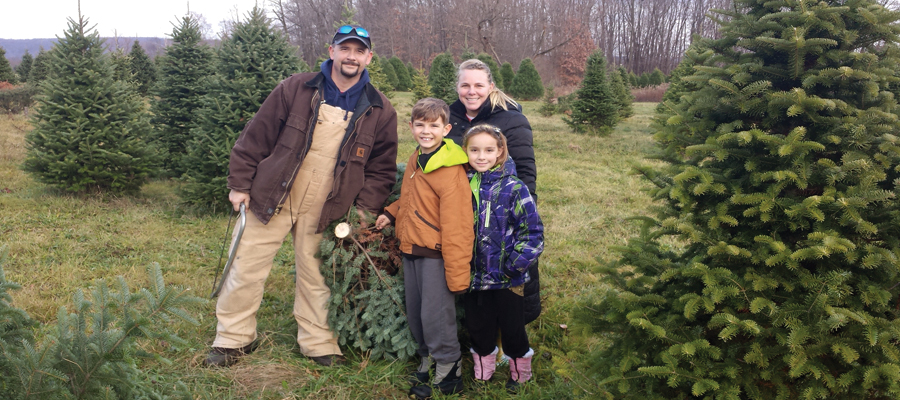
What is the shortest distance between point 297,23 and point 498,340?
166 feet

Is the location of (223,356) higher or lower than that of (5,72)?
lower

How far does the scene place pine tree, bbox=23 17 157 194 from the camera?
7.71 metres

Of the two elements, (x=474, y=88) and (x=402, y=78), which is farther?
(x=402, y=78)

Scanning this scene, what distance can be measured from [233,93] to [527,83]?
2087cm

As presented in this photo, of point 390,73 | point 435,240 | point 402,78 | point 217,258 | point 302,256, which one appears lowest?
point 217,258

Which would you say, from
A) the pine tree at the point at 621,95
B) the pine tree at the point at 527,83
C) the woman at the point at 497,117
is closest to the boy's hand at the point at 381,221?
the woman at the point at 497,117

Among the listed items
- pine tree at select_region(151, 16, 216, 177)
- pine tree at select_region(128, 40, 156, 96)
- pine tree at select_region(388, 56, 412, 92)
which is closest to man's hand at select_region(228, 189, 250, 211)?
pine tree at select_region(151, 16, 216, 177)

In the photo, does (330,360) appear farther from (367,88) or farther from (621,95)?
(621,95)

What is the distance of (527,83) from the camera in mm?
26484

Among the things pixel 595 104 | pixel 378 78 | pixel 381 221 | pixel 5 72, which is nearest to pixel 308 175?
pixel 381 221

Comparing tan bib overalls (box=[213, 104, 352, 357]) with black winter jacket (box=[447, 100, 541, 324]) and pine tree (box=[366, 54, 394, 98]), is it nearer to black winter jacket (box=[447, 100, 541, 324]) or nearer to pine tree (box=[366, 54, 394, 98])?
black winter jacket (box=[447, 100, 541, 324])

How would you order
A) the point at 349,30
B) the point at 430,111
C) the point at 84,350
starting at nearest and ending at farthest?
the point at 84,350 < the point at 430,111 < the point at 349,30

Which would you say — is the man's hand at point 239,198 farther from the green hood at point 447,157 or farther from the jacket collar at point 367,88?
the green hood at point 447,157

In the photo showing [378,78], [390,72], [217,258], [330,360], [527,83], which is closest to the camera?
[330,360]
